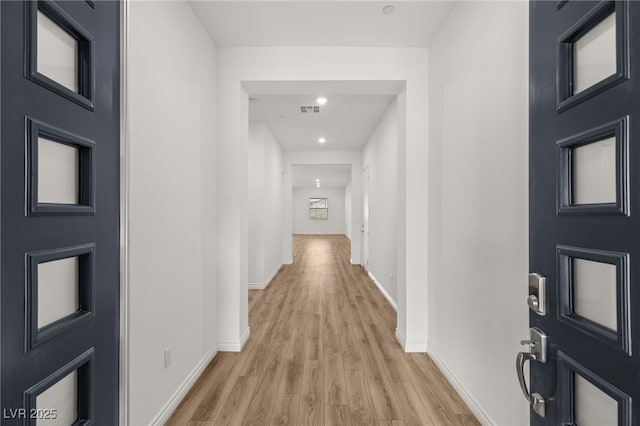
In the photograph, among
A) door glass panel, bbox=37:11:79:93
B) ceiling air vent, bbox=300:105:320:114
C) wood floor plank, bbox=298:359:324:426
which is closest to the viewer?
door glass panel, bbox=37:11:79:93

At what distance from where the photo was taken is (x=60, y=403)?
900 millimetres

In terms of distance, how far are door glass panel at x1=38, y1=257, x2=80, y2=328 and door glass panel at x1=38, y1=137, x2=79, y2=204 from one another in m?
0.19

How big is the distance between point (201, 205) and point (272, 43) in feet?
5.23

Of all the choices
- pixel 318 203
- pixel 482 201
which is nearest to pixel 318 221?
pixel 318 203

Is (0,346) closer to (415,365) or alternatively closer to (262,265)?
(415,365)

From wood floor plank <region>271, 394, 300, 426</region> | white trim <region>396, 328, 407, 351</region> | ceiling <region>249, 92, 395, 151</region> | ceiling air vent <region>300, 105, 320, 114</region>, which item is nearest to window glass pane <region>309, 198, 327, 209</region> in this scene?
ceiling <region>249, 92, 395, 151</region>

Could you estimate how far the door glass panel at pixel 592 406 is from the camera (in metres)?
0.70

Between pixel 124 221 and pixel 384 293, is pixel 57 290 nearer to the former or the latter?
pixel 124 221

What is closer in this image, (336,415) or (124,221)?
(124,221)

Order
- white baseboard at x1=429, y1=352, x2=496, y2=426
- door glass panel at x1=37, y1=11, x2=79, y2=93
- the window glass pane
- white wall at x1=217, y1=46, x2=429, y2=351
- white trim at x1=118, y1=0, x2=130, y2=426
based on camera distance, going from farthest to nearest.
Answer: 1. the window glass pane
2. white wall at x1=217, y1=46, x2=429, y2=351
3. white baseboard at x1=429, y1=352, x2=496, y2=426
4. white trim at x1=118, y1=0, x2=130, y2=426
5. door glass panel at x1=37, y1=11, x2=79, y2=93

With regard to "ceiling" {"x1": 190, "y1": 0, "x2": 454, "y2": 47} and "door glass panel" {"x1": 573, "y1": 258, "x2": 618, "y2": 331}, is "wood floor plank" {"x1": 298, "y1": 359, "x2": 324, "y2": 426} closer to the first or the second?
"door glass panel" {"x1": 573, "y1": 258, "x2": 618, "y2": 331}

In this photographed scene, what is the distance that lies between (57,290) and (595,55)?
1.59 metres

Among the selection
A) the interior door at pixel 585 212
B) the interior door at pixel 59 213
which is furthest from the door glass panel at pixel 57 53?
the interior door at pixel 585 212

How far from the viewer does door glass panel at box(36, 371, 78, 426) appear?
0.85m
